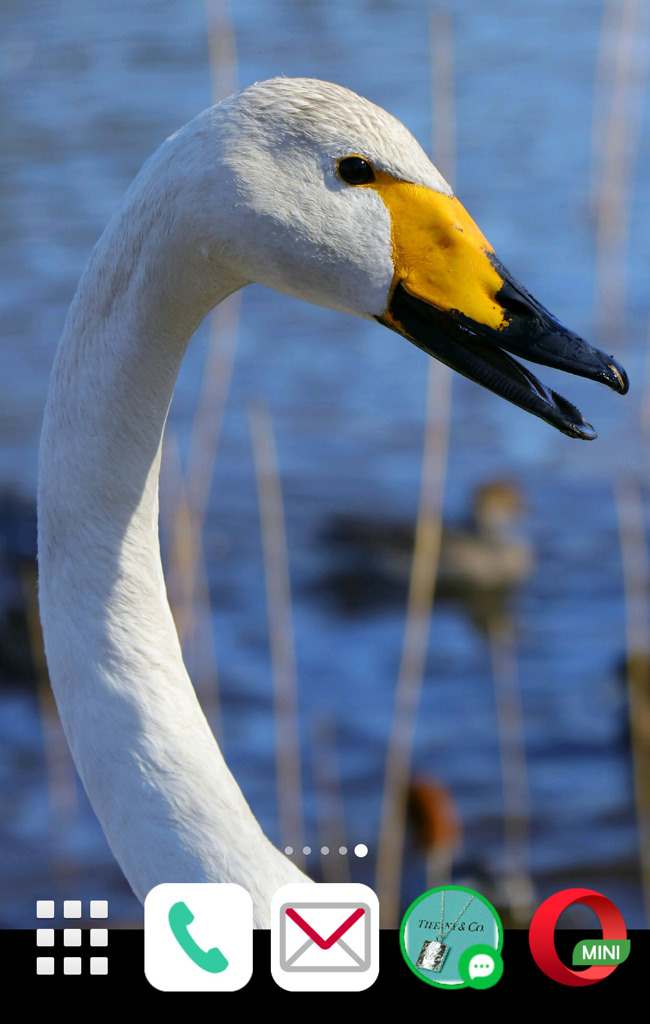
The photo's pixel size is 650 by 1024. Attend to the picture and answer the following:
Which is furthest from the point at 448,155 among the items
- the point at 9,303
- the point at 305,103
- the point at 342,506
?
the point at 9,303

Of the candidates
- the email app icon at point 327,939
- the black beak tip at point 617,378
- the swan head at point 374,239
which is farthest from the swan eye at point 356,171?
the email app icon at point 327,939

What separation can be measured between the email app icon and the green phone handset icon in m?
0.07

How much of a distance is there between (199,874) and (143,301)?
2.44ft

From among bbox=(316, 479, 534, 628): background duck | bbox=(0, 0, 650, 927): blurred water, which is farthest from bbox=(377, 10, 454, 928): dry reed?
bbox=(316, 479, 534, 628): background duck

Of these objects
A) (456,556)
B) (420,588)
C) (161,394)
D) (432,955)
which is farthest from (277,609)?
(456,556)

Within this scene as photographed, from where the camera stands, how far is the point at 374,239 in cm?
165

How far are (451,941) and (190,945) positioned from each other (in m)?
0.33

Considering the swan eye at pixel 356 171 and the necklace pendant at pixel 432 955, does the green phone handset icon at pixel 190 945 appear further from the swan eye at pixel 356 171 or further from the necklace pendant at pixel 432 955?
the swan eye at pixel 356 171

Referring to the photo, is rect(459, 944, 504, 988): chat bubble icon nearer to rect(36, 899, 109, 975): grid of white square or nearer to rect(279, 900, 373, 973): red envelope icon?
rect(279, 900, 373, 973): red envelope icon

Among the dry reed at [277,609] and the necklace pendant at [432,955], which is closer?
the necklace pendant at [432,955]

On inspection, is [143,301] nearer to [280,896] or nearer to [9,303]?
[280,896]

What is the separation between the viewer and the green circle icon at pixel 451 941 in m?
1.61

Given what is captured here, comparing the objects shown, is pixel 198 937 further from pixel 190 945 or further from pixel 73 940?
pixel 73 940

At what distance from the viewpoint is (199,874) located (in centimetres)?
171
